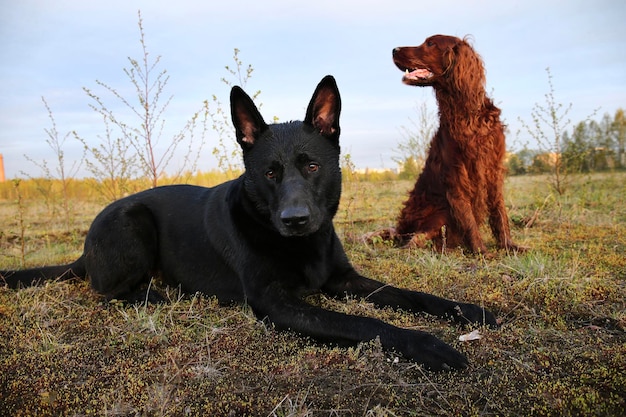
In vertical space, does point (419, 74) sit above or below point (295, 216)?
above

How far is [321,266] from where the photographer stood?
2746mm

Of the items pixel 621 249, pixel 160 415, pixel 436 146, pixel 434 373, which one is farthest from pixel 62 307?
pixel 621 249

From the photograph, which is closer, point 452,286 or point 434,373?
point 434,373

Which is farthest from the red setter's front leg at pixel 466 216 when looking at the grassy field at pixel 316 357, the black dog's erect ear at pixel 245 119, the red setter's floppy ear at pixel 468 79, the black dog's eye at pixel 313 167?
the black dog's erect ear at pixel 245 119

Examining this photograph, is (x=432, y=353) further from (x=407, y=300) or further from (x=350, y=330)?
(x=407, y=300)

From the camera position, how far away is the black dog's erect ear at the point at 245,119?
2.67m

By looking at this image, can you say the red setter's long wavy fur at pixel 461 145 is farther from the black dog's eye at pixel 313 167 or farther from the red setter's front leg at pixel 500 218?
the black dog's eye at pixel 313 167

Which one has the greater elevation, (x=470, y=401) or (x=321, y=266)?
(x=321, y=266)

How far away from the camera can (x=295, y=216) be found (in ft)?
7.49

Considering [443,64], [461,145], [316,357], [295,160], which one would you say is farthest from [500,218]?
[316,357]

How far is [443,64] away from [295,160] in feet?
8.02

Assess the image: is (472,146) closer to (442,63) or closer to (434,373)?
(442,63)

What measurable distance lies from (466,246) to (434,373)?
2.81 meters

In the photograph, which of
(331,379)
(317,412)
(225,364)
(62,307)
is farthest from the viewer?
(62,307)
